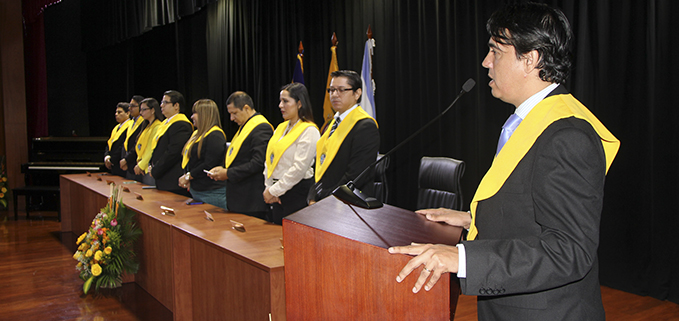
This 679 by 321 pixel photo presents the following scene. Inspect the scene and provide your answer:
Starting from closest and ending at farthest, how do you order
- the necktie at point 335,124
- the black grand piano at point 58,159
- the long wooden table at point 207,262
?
the long wooden table at point 207,262 < the necktie at point 335,124 < the black grand piano at point 58,159

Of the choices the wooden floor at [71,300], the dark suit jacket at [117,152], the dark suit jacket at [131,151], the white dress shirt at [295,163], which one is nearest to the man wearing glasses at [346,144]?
the white dress shirt at [295,163]

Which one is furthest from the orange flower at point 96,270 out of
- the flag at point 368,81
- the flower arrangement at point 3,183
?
the flower arrangement at point 3,183

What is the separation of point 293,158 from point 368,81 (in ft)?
5.73

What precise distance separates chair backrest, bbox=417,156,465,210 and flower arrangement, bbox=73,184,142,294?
184 cm

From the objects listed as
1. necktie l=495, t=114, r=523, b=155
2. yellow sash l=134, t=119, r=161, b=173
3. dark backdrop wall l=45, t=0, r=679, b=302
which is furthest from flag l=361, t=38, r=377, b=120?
necktie l=495, t=114, r=523, b=155

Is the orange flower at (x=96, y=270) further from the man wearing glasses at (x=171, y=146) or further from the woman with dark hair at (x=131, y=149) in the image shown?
the woman with dark hair at (x=131, y=149)

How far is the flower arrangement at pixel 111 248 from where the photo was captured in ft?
10.3

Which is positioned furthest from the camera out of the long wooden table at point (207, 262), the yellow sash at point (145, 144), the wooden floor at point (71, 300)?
the yellow sash at point (145, 144)

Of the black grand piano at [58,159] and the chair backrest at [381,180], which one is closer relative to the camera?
the chair backrest at [381,180]

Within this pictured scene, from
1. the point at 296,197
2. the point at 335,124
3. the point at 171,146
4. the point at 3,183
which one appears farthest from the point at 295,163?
the point at 3,183

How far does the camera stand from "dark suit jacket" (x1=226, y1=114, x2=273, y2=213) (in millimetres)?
3154

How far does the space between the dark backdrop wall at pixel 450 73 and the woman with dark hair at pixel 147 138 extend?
1.46 m

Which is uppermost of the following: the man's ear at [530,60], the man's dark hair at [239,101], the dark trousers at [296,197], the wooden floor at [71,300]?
the man's dark hair at [239,101]

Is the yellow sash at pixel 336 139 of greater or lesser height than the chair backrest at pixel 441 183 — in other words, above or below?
above
